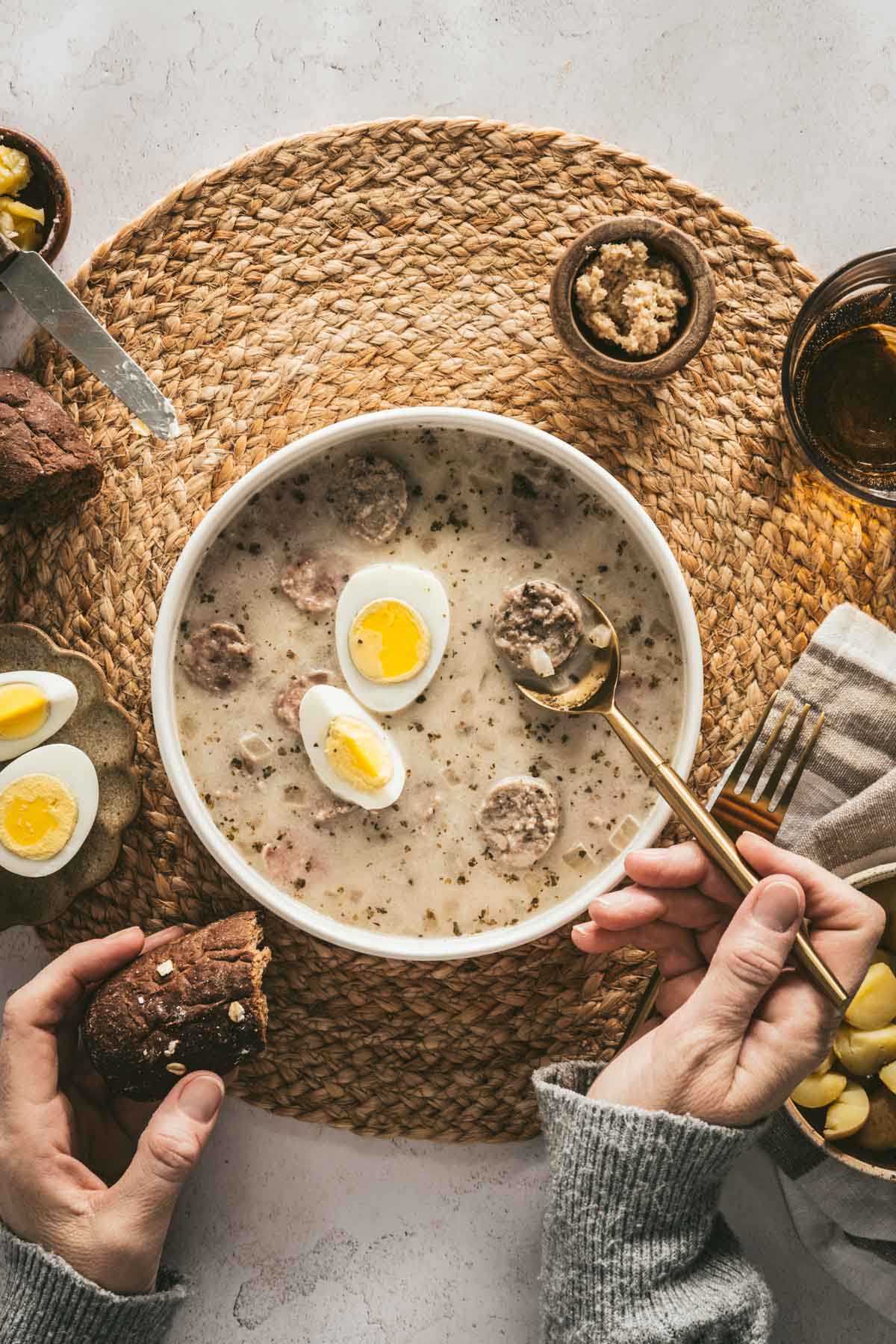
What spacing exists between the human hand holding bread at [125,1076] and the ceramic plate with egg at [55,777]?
0.49 feet

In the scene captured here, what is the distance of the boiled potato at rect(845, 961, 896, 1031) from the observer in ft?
6.28

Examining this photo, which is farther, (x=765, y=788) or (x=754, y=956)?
(x=765, y=788)

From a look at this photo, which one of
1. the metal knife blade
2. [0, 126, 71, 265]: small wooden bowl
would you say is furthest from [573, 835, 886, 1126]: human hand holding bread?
[0, 126, 71, 265]: small wooden bowl

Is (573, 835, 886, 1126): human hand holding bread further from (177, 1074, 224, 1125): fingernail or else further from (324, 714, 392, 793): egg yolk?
(177, 1074, 224, 1125): fingernail

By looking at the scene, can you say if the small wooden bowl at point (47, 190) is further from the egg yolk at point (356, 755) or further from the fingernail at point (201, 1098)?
the fingernail at point (201, 1098)

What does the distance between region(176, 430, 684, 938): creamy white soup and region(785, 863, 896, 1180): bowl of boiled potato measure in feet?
1.54

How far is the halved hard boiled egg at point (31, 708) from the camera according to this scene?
6.37 ft

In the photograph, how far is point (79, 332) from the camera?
6.54 ft

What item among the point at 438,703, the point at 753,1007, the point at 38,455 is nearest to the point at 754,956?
the point at 753,1007

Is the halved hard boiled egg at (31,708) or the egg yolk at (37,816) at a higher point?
the halved hard boiled egg at (31,708)

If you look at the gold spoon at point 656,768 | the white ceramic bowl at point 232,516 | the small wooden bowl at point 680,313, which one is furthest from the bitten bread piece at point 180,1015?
the small wooden bowl at point 680,313

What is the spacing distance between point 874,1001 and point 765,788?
41 centimetres

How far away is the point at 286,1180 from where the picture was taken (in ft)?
7.19

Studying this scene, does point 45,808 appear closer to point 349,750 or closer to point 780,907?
point 349,750
